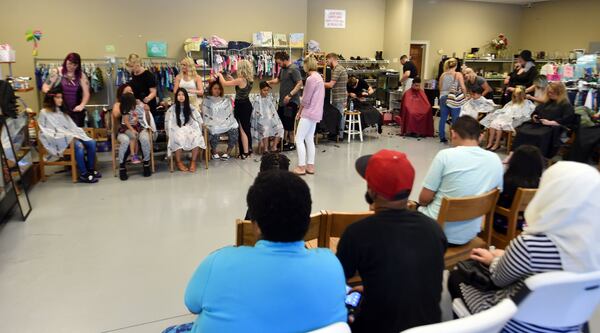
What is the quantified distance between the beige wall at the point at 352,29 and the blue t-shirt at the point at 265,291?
31.7ft

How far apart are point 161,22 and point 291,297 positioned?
794 centimetres

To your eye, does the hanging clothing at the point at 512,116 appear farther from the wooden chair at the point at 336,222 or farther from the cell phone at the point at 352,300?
the cell phone at the point at 352,300

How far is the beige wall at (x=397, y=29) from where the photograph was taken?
35.1ft

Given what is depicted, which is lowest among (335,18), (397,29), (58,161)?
(58,161)

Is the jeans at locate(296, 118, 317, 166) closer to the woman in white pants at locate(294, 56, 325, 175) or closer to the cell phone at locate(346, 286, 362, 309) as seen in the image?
the woman in white pants at locate(294, 56, 325, 175)

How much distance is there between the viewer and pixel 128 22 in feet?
26.2

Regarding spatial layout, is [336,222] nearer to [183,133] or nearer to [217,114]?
[183,133]

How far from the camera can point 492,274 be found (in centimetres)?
200

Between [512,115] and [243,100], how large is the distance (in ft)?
13.9

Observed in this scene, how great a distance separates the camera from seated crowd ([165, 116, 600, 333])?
130 cm

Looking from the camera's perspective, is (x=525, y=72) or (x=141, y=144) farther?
(x=525, y=72)

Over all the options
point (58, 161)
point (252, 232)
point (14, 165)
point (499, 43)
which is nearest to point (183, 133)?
point (58, 161)

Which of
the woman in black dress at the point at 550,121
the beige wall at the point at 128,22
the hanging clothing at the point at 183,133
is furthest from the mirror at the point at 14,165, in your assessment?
the woman in black dress at the point at 550,121

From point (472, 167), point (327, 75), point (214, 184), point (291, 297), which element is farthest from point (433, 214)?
point (327, 75)
